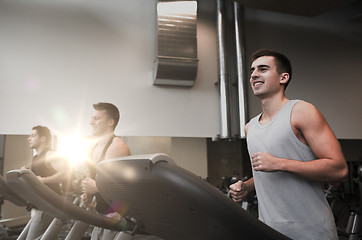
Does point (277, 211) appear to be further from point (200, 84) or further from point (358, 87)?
point (358, 87)

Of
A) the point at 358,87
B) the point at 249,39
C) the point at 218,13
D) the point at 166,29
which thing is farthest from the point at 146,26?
the point at 358,87

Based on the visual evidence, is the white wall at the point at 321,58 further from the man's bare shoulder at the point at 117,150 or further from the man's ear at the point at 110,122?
the man's bare shoulder at the point at 117,150

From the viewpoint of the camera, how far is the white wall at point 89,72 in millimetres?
3990

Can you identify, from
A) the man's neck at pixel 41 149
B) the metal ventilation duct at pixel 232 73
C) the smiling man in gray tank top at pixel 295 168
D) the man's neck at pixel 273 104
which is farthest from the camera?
the metal ventilation duct at pixel 232 73

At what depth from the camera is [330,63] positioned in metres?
5.32

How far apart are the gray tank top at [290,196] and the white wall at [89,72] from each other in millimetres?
3159

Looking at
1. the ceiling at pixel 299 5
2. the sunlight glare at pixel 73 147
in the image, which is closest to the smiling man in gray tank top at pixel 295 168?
the sunlight glare at pixel 73 147

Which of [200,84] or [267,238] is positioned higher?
[200,84]

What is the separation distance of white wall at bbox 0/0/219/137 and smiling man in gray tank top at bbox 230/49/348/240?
10.2 feet

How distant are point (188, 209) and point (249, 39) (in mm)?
4723

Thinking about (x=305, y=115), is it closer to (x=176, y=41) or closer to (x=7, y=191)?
(x=7, y=191)

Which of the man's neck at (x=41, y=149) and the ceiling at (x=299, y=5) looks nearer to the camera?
the man's neck at (x=41, y=149)

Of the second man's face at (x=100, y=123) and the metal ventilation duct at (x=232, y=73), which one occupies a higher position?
the metal ventilation duct at (x=232, y=73)

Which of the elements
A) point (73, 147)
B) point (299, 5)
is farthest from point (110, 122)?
point (299, 5)
